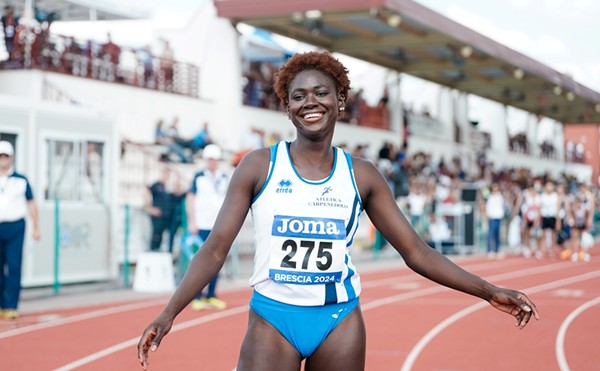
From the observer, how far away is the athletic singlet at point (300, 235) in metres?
4.02

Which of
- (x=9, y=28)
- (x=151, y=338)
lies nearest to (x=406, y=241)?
(x=151, y=338)

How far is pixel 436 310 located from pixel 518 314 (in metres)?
8.64

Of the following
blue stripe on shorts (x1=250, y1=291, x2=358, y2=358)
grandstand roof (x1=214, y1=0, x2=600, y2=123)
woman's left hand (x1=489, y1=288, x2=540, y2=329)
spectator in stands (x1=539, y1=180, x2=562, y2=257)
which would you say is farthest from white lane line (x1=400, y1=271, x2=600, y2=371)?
grandstand roof (x1=214, y1=0, x2=600, y2=123)

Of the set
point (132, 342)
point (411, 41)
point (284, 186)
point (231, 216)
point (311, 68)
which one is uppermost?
point (411, 41)

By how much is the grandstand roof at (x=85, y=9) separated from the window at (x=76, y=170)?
21.1 ft

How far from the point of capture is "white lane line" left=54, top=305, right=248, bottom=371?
8.52 m

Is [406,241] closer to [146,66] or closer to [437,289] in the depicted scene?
[437,289]

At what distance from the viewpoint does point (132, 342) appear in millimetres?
9742

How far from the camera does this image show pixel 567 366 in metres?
8.43

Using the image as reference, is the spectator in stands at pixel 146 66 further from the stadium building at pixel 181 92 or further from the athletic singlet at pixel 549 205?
the athletic singlet at pixel 549 205

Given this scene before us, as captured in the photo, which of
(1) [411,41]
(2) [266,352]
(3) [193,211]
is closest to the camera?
(2) [266,352]

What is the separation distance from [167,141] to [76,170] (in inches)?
247

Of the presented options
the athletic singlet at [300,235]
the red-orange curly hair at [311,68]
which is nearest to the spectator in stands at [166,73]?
the red-orange curly hair at [311,68]

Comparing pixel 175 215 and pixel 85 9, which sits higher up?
pixel 85 9
